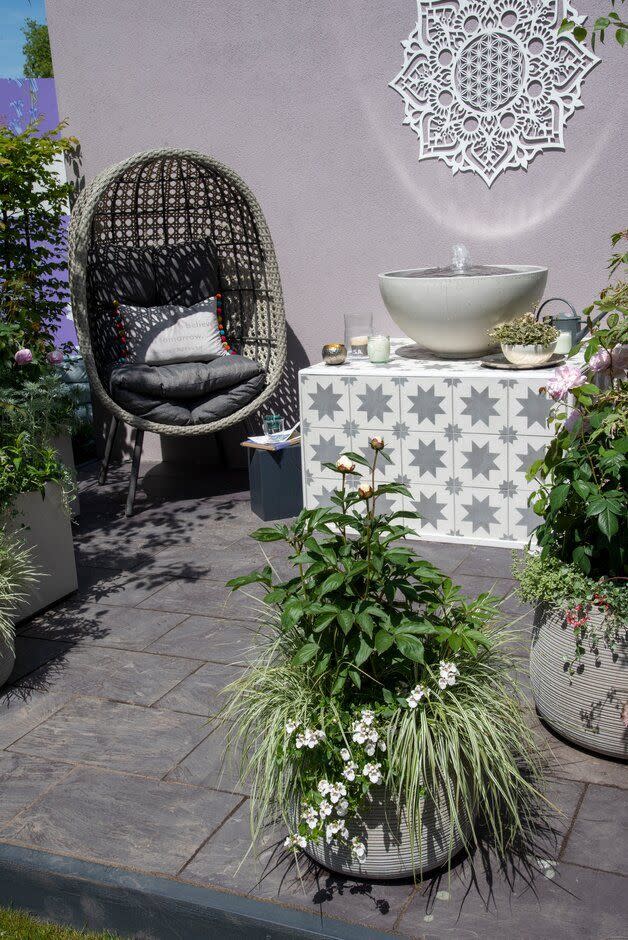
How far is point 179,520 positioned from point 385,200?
1836 millimetres

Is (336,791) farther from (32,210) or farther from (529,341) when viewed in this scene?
(32,210)

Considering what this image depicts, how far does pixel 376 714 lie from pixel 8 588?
1417 mm

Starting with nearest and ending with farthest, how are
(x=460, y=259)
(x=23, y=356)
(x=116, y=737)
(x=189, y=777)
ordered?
(x=189, y=777) < (x=116, y=737) < (x=23, y=356) < (x=460, y=259)

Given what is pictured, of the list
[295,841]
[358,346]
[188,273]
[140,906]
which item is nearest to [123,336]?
[188,273]

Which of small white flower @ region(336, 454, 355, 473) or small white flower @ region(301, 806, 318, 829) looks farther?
small white flower @ region(336, 454, 355, 473)

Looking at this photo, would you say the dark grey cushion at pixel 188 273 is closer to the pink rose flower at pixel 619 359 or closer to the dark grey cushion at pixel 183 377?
the dark grey cushion at pixel 183 377

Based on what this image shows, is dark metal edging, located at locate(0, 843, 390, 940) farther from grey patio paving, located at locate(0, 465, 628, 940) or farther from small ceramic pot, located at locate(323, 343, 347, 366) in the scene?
small ceramic pot, located at locate(323, 343, 347, 366)

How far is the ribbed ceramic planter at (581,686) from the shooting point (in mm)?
2027

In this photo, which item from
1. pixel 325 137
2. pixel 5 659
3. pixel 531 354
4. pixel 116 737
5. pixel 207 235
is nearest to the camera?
pixel 116 737

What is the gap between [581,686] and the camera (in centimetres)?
208

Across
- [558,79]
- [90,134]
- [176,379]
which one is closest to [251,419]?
[176,379]

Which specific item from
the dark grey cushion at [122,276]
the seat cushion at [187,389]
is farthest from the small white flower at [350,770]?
the dark grey cushion at [122,276]

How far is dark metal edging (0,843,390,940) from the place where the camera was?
5.54 ft

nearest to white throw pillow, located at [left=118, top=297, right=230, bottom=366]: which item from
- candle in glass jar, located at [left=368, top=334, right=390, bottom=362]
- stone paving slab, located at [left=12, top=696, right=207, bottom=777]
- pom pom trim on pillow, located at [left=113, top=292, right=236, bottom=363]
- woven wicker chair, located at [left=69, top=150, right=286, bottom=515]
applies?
pom pom trim on pillow, located at [left=113, top=292, right=236, bottom=363]
